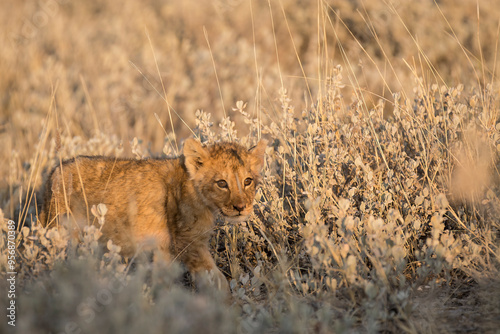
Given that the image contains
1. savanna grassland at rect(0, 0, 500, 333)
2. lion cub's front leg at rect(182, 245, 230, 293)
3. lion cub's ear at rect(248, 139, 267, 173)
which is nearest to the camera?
savanna grassland at rect(0, 0, 500, 333)

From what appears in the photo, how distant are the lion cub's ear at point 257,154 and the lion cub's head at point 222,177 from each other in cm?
5

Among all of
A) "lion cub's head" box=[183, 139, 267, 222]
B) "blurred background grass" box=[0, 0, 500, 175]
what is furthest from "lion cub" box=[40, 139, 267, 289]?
"blurred background grass" box=[0, 0, 500, 175]

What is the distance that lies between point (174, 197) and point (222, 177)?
0.42 metres

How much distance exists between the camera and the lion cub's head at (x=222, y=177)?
4.23 meters

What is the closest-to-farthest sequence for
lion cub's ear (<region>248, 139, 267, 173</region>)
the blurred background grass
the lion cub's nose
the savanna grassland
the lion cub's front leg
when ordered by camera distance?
the savanna grassland → the lion cub's nose → the lion cub's front leg → lion cub's ear (<region>248, 139, 267, 173</region>) → the blurred background grass

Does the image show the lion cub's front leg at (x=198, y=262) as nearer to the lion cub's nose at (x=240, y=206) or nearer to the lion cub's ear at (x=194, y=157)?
the lion cub's nose at (x=240, y=206)

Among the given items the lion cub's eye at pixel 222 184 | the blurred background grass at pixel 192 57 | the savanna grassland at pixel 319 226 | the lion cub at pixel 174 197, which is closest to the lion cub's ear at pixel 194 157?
the lion cub at pixel 174 197

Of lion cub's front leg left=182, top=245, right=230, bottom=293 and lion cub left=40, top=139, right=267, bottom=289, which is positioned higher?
lion cub left=40, top=139, right=267, bottom=289

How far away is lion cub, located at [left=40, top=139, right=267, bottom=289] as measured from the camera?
428cm

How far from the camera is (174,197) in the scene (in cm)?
440

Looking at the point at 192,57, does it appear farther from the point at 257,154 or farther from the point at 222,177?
the point at 222,177

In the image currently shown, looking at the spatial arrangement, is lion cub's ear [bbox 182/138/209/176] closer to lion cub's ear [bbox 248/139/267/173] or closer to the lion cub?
the lion cub

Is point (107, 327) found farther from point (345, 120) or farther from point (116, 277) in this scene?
point (345, 120)

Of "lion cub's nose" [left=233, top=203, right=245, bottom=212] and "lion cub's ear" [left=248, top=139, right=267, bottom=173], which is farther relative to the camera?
"lion cub's ear" [left=248, top=139, right=267, bottom=173]
